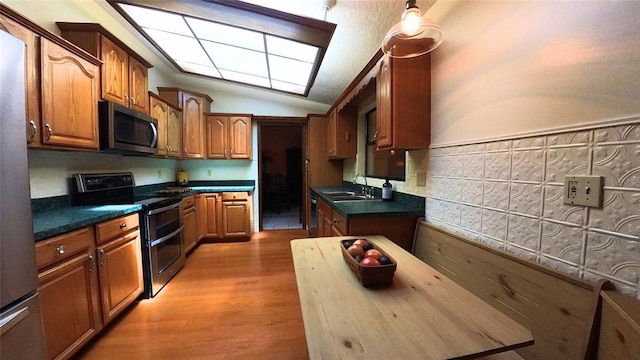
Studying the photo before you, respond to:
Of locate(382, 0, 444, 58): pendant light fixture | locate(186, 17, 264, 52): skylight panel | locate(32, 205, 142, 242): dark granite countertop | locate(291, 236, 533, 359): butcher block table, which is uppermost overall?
locate(186, 17, 264, 52): skylight panel

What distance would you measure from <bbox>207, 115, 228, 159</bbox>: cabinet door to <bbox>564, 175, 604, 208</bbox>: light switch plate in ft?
13.2

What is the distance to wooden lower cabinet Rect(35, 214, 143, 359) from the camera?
123 centimetres

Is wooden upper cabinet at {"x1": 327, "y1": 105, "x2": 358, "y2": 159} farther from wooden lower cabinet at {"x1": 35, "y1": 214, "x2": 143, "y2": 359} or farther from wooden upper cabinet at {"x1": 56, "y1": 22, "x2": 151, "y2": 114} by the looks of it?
wooden lower cabinet at {"x1": 35, "y1": 214, "x2": 143, "y2": 359}

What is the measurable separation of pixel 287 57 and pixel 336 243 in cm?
236

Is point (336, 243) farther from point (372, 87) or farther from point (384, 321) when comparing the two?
point (372, 87)

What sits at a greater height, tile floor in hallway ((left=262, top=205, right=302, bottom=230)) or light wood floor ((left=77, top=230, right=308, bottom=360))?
tile floor in hallway ((left=262, top=205, right=302, bottom=230))

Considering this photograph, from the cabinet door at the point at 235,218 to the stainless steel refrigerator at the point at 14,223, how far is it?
9.11 feet

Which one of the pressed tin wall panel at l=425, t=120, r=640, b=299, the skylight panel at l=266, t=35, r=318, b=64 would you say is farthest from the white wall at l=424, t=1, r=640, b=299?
the skylight panel at l=266, t=35, r=318, b=64

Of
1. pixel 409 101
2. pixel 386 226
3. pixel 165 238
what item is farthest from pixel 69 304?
pixel 409 101

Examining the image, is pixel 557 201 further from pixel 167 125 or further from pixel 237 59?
pixel 167 125

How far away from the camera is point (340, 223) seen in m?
1.90

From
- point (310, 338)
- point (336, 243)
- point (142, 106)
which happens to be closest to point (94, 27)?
point (142, 106)

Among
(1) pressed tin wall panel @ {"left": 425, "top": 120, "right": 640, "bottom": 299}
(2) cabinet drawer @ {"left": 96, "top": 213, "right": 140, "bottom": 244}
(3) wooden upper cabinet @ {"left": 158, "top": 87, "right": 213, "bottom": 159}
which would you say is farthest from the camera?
(3) wooden upper cabinet @ {"left": 158, "top": 87, "right": 213, "bottom": 159}

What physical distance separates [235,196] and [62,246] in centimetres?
246
